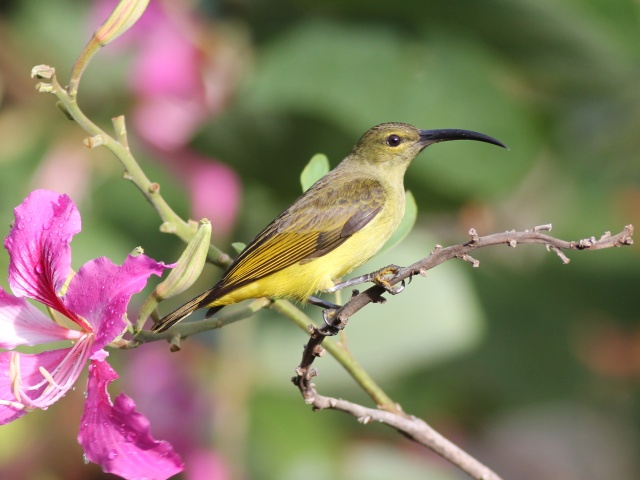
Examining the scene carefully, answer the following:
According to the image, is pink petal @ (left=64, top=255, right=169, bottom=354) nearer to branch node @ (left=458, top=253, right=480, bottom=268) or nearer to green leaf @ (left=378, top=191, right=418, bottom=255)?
branch node @ (left=458, top=253, right=480, bottom=268)

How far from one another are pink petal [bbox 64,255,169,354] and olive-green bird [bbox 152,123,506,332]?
296 millimetres

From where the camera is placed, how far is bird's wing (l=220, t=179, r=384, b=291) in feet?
6.21

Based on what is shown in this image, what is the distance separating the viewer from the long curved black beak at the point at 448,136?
1945mm

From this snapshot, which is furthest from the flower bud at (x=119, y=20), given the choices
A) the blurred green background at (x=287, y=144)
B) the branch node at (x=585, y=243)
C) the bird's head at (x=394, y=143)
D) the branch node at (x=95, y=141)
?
the blurred green background at (x=287, y=144)

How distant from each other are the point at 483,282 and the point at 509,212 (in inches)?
9.5

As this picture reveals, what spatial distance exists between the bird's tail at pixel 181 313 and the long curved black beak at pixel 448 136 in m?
0.56

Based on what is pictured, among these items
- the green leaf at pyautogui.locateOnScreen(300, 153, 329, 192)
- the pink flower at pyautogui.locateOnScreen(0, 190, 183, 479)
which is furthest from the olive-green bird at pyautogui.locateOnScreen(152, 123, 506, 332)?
the pink flower at pyautogui.locateOnScreen(0, 190, 183, 479)

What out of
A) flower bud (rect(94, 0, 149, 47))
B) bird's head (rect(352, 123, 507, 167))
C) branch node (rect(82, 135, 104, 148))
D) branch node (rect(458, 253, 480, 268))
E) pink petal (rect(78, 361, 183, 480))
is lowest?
pink petal (rect(78, 361, 183, 480))

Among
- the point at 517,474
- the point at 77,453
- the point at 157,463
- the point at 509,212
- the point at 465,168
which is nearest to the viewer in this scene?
the point at 157,463

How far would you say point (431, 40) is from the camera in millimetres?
2918

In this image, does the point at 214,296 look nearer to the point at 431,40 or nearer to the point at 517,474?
the point at 431,40

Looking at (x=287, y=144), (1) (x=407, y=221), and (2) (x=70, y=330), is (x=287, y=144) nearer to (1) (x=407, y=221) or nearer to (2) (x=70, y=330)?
(1) (x=407, y=221)

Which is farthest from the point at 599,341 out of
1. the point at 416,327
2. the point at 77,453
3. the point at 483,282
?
the point at 77,453

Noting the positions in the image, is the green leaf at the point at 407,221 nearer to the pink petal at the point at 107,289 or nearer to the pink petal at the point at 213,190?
the pink petal at the point at 107,289
